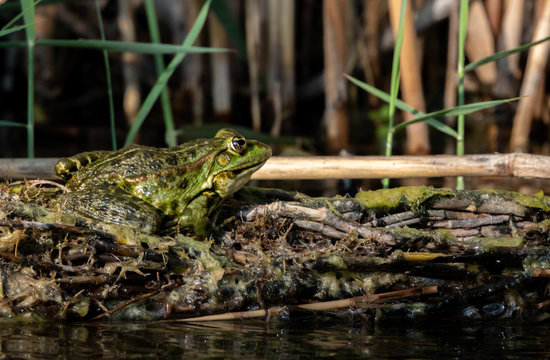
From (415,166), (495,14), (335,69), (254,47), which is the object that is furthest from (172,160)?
(495,14)

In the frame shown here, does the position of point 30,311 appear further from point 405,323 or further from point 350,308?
point 405,323

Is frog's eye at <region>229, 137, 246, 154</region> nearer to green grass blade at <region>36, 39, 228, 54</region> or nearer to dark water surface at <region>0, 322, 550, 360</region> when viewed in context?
green grass blade at <region>36, 39, 228, 54</region>

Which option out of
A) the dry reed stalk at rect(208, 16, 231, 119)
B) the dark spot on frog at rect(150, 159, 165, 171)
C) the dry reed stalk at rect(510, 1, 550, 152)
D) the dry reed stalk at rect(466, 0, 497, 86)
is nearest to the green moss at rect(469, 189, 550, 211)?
the dark spot on frog at rect(150, 159, 165, 171)

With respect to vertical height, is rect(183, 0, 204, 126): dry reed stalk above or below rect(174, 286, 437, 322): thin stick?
above

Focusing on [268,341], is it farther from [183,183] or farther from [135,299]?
[183,183]

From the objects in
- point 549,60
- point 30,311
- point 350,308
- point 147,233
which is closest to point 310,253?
point 350,308

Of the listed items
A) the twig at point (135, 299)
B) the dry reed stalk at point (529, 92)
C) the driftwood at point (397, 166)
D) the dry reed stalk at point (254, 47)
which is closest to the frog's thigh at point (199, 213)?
the twig at point (135, 299)

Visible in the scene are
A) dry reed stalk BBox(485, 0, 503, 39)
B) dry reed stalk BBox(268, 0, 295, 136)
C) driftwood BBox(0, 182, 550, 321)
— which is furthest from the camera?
dry reed stalk BBox(268, 0, 295, 136)
